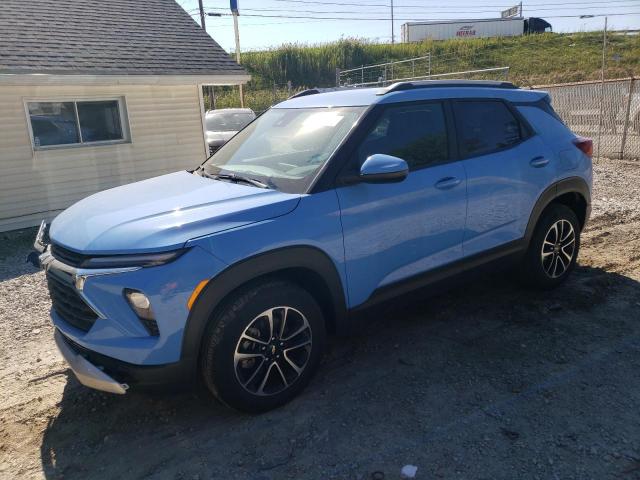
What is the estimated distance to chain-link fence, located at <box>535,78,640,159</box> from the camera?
1155cm

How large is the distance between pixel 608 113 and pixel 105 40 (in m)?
10.9

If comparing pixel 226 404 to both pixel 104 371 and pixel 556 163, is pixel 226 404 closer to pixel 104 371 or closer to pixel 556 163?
pixel 104 371

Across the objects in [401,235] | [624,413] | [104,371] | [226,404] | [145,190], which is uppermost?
[145,190]

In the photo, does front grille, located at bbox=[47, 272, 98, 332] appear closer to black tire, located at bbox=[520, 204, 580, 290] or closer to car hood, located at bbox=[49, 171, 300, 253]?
car hood, located at bbox=[49, 171, 300, 253]

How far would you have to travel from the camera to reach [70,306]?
2.98 metres

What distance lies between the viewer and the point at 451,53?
121 feet

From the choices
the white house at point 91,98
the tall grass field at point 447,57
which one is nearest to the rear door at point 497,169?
the white house at point 91,98

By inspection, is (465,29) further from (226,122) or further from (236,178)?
(236,178)

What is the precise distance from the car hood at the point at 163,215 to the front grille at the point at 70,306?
237mm

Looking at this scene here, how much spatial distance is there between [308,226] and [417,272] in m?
1.02

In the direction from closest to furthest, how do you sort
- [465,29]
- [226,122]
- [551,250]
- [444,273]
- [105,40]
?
[444,273] < [551,250] < [105,40] < [226,122] < [465,29]

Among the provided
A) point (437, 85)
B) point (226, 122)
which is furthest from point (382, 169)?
point (226, 122)

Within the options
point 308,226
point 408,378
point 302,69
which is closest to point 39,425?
point 308,226

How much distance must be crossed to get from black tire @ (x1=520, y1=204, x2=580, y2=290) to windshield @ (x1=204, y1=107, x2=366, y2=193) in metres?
2.09
